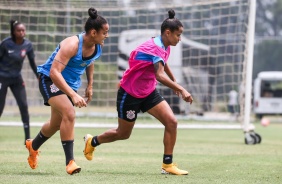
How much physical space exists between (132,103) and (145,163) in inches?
53.8

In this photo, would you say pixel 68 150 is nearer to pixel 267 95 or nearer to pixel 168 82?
pixel 168 82

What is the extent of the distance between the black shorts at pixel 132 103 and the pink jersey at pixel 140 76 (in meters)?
0.05

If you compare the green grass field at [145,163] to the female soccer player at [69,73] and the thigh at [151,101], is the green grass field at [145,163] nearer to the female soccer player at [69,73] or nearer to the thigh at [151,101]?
the female soccer player at [69,73]

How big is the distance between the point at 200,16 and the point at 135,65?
902 cm

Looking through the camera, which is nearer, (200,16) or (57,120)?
(57,120)

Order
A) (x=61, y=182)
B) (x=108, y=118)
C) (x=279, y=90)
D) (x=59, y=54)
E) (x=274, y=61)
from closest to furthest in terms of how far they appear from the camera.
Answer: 1. (x=61, y=182)
2. (x=59, y=54)
3. (x=108, y=118)
4. (x=279, y=90)
5. (x=274, y=61)

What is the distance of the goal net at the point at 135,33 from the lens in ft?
56.7

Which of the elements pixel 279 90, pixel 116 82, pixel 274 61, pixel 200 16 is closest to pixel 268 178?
pixel 200 16

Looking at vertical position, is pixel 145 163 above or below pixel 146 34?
below

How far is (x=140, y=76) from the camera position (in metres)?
9.34

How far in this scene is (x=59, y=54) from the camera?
8.61 metres

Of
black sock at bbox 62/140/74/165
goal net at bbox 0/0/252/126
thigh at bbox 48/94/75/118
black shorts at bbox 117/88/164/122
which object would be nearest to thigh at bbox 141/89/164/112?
black shorts at bbox 117/88/164/122

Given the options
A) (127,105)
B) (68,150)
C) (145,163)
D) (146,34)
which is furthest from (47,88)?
(146,34)

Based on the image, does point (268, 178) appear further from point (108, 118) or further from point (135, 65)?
point (108, 118)
